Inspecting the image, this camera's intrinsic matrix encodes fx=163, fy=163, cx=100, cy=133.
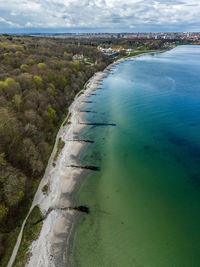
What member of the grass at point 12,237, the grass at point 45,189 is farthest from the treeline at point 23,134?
the grass at point 45,189

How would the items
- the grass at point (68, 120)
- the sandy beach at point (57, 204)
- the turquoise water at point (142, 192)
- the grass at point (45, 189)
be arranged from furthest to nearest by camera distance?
the grass at point (68, 120) → the grass at point (45, 189) → the turquoise water at point (142, 192) → the sandy beach at point (57, 204)

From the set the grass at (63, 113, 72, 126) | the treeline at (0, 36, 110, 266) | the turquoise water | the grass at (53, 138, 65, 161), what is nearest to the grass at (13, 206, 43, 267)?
the treeline at (0, 36, 110, 266)

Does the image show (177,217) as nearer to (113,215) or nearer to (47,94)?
(113,215)

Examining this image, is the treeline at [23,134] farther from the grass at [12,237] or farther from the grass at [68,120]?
the grass at [68,120]

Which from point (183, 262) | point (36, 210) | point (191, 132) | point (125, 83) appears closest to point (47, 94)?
point (36, 210)

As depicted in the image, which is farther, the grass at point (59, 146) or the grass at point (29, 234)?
the grass at point (59, 146)
